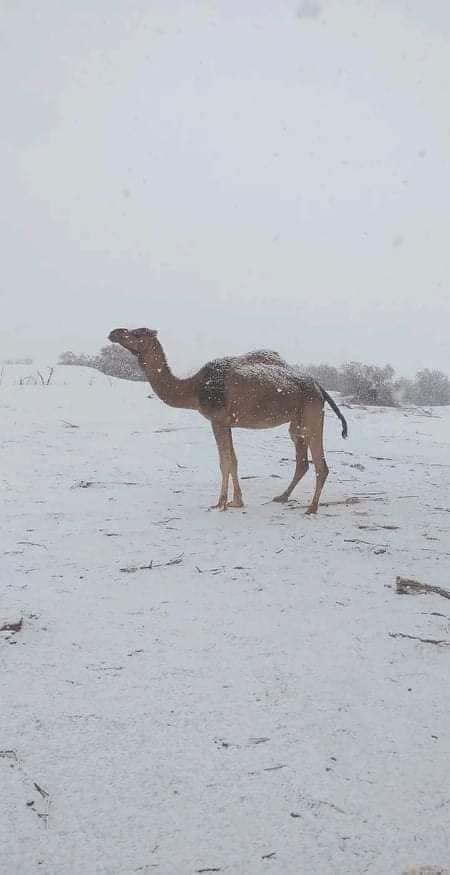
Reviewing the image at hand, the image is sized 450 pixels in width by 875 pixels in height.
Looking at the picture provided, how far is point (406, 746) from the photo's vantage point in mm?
2605

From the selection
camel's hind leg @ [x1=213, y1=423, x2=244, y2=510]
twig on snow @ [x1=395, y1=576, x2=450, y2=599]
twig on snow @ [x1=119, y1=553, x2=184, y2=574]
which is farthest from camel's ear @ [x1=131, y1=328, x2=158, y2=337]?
twig on snow @ [x1=395, y1=576, x2=450, y2=599]

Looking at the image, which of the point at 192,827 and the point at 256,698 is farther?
the point at 256,698

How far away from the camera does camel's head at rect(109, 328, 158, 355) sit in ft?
23.6

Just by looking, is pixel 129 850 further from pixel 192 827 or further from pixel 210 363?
pixel 210 363

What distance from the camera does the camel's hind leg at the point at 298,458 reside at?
722 cm

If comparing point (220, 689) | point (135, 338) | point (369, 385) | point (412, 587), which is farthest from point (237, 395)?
point (369, 385)

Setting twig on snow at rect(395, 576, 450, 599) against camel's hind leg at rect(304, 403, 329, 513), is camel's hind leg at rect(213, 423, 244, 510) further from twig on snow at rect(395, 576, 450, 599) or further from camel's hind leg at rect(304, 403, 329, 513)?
twig on snow at rect(395, 576, 450, 599)

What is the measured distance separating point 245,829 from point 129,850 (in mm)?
380

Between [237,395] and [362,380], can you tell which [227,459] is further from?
[362,380]

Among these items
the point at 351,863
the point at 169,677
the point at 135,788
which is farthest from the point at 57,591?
the point at 351,863

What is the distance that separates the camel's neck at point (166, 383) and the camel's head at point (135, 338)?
86mm

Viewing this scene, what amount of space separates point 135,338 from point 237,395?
4.38 ft

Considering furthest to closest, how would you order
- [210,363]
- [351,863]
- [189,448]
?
[189,448], [210,363], [351,863]

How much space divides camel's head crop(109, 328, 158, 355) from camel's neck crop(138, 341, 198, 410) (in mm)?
86
